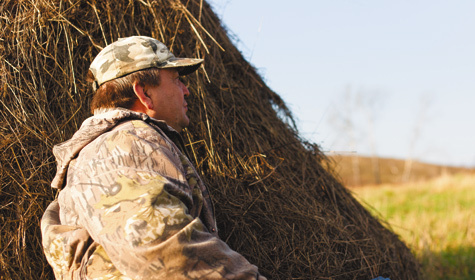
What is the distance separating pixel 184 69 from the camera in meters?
2.38

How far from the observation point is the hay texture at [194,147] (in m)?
2.57

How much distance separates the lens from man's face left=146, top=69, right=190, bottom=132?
2156 millimetres

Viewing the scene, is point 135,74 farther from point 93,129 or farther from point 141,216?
point 141,216

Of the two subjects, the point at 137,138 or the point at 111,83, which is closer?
the point at 137,138

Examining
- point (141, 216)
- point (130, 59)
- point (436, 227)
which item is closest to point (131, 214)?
Answer: point (141, 216)

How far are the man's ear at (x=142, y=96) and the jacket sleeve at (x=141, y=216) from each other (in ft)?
1.11

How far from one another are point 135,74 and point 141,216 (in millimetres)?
797

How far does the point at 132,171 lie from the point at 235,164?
1.32 m

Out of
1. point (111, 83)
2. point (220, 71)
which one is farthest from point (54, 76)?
point (220, 71)

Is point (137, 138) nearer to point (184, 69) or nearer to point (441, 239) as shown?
point (184, 69)

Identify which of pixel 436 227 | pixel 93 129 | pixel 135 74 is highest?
pixel 135 74

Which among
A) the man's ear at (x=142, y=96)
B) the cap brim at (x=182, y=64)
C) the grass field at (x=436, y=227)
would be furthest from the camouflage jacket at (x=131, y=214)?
the grass field at (x=436, y=227)

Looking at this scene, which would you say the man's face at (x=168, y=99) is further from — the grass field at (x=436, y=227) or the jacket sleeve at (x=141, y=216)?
the grass field at (x=436, y=227)

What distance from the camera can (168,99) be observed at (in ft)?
7.20
